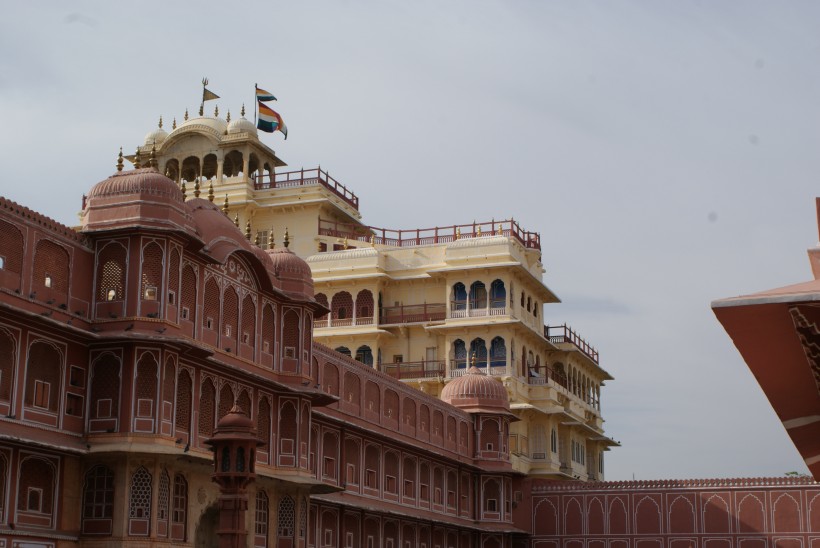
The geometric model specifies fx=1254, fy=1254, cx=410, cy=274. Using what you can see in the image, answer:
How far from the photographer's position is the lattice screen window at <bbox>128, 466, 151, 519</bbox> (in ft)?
88.4

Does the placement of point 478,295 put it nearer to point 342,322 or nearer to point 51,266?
point 342,322

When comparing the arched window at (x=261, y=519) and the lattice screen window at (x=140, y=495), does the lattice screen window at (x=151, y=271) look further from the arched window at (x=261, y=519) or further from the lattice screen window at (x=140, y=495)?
the arched window at (x=261, y=519)

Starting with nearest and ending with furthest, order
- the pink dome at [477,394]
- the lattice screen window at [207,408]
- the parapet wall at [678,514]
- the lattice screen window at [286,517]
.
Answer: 1. the lattice screen window at [207,408]
2. the lattice screen window at [286,517]
3. the parapet wall at [678,514]
4. the pink dome at [477,394]

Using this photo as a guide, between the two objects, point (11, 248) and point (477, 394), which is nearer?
point (11, 248)

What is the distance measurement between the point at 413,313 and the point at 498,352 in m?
4.49

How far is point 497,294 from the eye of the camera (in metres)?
56.4

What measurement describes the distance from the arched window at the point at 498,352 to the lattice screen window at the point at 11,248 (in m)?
32.3

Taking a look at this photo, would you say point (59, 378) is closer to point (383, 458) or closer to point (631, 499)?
point (383, 458)

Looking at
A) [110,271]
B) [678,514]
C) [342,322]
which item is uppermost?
[342,322]

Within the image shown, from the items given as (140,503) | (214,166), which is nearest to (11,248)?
(140,503)

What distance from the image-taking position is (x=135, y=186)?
1126 inches

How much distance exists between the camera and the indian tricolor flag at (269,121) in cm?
5594

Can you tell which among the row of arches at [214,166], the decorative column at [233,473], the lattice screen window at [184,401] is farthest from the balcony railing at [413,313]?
the decorative column at [233,473]

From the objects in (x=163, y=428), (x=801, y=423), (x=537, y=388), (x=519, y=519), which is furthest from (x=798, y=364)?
(x=537, y=388)
